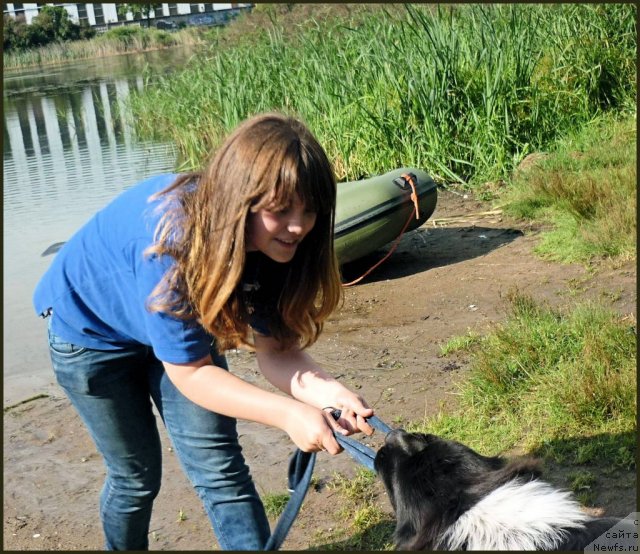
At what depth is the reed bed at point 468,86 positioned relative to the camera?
28.9ft

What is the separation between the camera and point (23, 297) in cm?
766

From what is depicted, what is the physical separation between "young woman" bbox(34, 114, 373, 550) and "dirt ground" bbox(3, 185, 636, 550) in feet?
2.96

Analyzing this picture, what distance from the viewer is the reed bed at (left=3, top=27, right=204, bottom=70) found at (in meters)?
34.8

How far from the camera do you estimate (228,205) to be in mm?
2455

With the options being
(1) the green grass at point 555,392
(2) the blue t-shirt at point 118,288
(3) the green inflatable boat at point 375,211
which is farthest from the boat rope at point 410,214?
(2) the blue t-shirt at point 118,288

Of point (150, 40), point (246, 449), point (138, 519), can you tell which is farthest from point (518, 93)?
point (150, 40)

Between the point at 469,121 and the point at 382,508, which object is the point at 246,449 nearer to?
the point at 382,508

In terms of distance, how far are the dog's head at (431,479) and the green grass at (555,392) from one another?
5.09ft

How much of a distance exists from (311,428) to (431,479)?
349 mm

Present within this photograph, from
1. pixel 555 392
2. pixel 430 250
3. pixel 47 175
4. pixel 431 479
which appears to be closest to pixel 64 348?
pixel 431 479

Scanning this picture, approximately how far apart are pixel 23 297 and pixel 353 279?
2908mm

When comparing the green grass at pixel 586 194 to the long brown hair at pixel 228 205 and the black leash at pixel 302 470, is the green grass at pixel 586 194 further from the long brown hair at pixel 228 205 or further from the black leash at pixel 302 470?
the long brown hair at pixel 228 205

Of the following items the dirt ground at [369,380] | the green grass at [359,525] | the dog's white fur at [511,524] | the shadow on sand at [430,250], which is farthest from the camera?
the shadow on sand at [430,250]

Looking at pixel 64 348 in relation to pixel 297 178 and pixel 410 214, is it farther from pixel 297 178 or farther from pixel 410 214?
pixel 410 214
